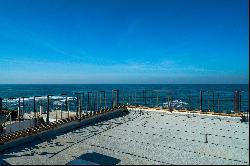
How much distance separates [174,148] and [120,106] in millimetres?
5546

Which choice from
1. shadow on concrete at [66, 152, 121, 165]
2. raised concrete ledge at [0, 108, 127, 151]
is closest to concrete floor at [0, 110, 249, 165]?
shadow on concrete at [66, 152, 121, 165]

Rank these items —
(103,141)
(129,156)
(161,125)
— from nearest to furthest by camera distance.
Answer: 1. (129,156)
2. (103,141)
3. (161,125)

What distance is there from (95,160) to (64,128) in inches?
106

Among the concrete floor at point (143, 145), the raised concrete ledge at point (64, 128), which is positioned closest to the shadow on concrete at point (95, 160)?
the concrete floor at point (143, 145)

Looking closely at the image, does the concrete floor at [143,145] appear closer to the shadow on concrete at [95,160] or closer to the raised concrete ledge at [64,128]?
the shadow on concrete at [95,160]

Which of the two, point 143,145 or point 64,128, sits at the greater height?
point 64,128

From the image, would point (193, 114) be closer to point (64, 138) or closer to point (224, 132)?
point (224, 132)

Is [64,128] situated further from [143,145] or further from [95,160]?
[95,160]

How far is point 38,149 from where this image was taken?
5777mm

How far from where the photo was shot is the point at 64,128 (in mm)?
7504

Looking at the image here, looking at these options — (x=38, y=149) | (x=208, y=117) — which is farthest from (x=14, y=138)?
(x=208, y=117)

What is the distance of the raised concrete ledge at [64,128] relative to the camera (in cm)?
606

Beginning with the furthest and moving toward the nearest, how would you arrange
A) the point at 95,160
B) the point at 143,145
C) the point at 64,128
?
the point at 64,128 → the point at 143,145 → the point at 95,160

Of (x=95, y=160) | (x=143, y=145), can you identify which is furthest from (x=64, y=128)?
(x=95, y=160)
